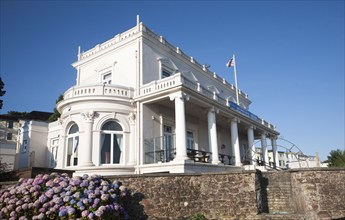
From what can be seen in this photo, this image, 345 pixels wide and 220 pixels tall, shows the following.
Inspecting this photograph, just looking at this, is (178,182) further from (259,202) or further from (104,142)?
(104,142)

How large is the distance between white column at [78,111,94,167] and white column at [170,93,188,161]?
4.80 meters

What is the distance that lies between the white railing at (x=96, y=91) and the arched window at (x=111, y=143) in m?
1.77

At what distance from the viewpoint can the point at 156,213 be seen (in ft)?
31.2

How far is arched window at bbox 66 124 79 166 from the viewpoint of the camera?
17422 millimetres

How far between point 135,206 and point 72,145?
31.5 ft

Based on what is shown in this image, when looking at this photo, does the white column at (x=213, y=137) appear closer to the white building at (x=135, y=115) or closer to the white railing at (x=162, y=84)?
the white building at (x=135, y=115)

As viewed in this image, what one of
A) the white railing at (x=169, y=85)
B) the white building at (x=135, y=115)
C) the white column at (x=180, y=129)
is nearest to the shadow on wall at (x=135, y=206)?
the white building at (x=135, y=115)

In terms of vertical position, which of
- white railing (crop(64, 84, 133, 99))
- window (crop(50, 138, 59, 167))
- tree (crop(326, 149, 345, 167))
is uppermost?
white railing (crop(64, 84, 133, 99))

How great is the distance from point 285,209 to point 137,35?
47.0 ft

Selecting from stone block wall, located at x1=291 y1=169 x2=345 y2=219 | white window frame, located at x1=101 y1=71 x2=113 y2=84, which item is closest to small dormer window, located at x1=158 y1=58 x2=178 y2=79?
white window frame, located at x1=101 y1=71 x2=113 y2=84

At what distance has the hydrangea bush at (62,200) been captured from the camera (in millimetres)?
7637

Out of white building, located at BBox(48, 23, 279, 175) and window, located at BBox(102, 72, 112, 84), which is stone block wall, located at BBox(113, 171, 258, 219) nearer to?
white building, located at BBox(48, 23, 279, 175)

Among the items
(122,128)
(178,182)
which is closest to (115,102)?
(122,128)

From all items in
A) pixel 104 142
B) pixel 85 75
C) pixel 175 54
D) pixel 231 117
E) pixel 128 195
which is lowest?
pixel 128 195
